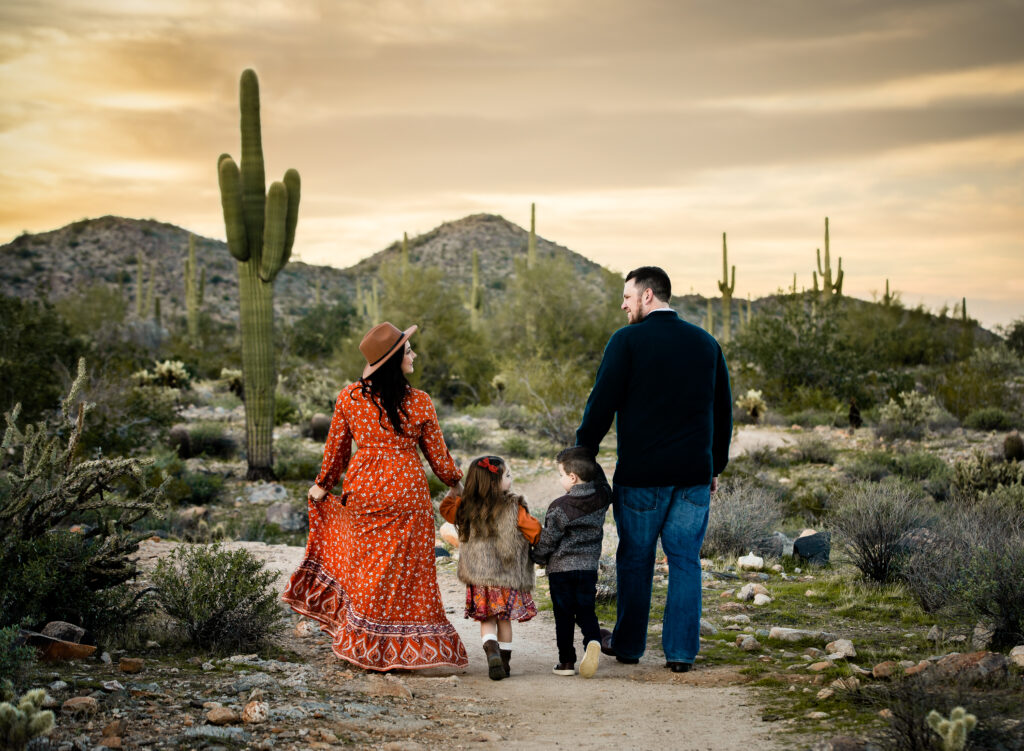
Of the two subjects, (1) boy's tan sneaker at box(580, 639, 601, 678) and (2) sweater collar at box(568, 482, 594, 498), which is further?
(2) sweater collar at box(568, 482, 594, 498)

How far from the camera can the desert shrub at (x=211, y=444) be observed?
17.0 m

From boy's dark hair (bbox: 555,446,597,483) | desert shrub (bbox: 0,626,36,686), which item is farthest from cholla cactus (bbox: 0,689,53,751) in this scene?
boy's dark hair (bbox: 555,446,597,483)

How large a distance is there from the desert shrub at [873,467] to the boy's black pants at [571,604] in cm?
972

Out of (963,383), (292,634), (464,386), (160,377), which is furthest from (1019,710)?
(464,386)

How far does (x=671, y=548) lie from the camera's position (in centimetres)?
533

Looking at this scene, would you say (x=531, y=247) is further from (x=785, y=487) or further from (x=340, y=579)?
(x=340, y=579)

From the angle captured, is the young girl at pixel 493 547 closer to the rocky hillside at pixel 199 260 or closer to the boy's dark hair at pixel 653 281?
→ the boy's dark hair at pixel 653 281

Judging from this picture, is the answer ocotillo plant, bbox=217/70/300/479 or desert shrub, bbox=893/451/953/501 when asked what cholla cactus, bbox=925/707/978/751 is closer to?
desert shrub, bbox=893/451/953/501

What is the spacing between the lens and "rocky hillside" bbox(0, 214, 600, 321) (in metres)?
66.0

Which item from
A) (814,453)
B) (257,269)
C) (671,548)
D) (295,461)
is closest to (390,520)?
(671,548)

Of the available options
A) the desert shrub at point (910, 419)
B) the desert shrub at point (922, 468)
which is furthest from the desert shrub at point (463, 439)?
the desert shrub at point (910, 419)

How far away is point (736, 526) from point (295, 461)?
891 centimetres

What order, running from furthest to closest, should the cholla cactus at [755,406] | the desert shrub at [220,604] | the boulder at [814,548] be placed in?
the cholla cactus at [755,406]
the boulder at [814,548]
the desert shrub at [220,604]

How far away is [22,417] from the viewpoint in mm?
13586
